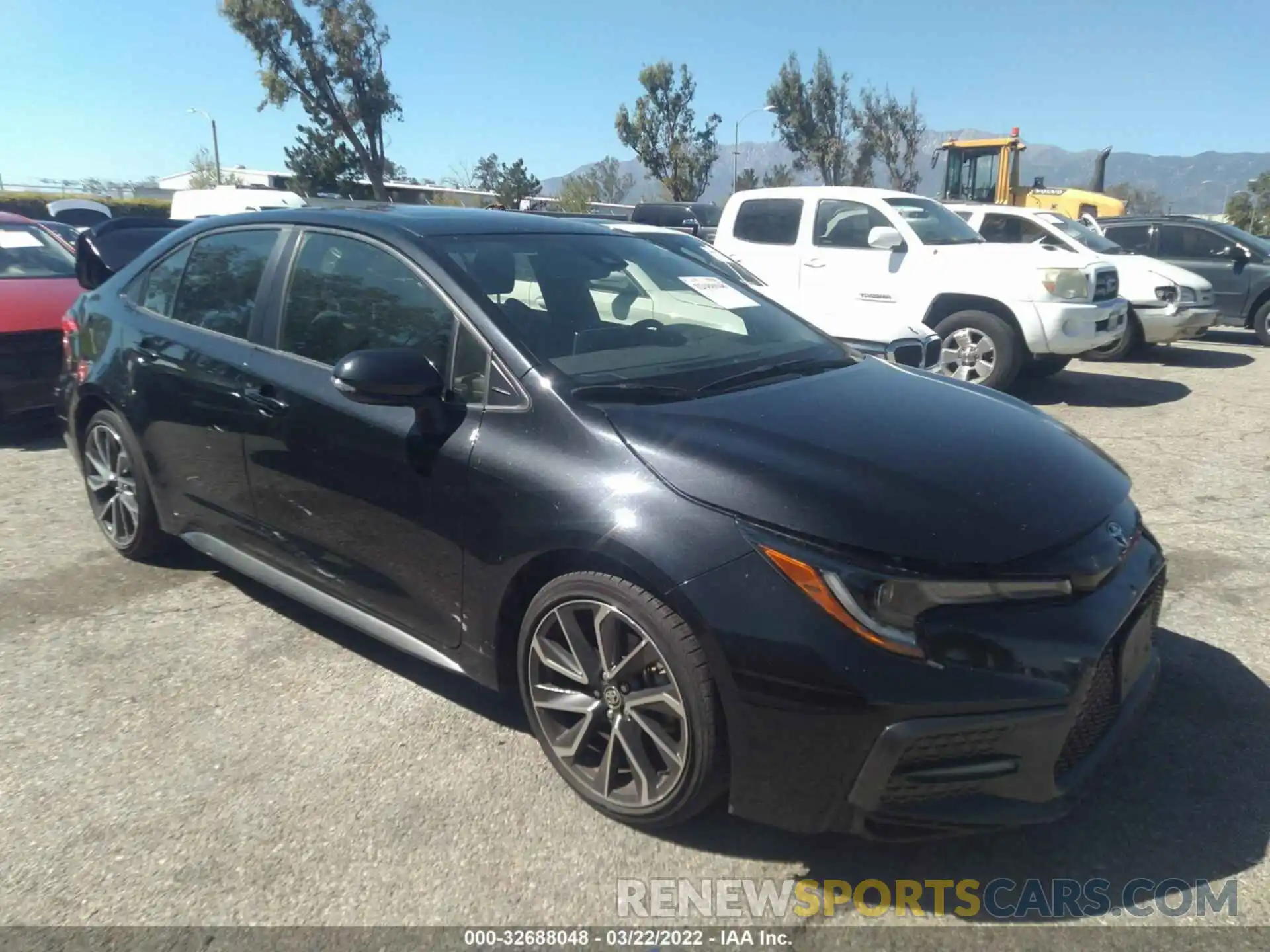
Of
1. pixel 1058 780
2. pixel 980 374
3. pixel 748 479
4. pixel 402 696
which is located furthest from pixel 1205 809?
pixel 980 374

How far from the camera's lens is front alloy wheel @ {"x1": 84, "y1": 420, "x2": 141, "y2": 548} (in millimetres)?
4484

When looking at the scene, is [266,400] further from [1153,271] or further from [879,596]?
[1153,271]

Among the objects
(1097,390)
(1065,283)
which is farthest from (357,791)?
(1097,390)

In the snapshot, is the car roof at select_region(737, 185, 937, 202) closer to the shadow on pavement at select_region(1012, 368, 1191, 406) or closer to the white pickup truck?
the white pickup truck

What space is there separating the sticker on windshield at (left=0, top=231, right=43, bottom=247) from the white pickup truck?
627cm

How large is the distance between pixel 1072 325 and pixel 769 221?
10.0 ft

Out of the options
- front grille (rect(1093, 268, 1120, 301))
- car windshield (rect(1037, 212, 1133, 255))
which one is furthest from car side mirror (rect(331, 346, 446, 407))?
car windshield (rect(1037, 212, 1133, 255))

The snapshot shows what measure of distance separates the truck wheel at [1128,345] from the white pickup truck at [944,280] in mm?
708

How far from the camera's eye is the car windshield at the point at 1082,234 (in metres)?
11.8

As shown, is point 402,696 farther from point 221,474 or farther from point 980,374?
point 980,374

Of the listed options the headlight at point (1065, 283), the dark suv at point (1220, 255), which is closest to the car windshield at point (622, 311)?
the headlight at point (1065, 283)

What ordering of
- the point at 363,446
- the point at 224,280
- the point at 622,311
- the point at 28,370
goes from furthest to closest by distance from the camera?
1. the point at 28,370
2. the point at 224,280
3. the point at 622,311
4. the point at 363,446

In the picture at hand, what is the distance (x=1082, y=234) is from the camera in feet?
39.7

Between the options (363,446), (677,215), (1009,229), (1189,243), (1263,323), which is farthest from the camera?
(677,215)
